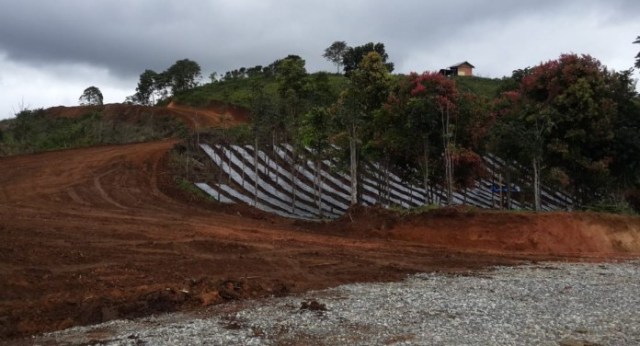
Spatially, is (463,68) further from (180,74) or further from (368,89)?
(368,89)

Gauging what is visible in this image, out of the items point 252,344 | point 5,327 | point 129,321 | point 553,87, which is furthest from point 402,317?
point 553,87

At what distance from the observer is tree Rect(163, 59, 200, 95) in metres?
64.7

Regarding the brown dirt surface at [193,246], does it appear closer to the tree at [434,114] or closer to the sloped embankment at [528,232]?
the sloped embankment at [528,232]

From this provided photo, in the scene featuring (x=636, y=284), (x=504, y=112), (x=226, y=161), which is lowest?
(x=636, y=284)

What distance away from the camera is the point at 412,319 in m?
8.70

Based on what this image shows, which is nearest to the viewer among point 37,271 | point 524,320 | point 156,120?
point 524,320

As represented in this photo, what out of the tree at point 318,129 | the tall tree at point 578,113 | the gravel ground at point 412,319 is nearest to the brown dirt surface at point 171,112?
the tree at point 318,129

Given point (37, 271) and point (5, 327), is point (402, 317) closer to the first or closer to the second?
point (5, 327)

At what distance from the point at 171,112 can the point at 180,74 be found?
1600 cm

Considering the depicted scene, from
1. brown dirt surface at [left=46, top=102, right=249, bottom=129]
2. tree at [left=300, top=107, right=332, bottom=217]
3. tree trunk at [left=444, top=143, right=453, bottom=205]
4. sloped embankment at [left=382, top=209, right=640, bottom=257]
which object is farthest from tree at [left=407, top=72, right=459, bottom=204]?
brown dirt surface at [left=46, top=102, right=249, bottom=129]

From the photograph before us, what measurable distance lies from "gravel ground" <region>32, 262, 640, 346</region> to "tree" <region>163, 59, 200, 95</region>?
57.5m

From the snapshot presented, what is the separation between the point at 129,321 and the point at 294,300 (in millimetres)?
2785

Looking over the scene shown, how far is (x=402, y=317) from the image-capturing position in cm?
880

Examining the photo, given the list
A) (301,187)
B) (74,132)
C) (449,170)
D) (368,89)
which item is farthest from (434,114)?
(74,132)
